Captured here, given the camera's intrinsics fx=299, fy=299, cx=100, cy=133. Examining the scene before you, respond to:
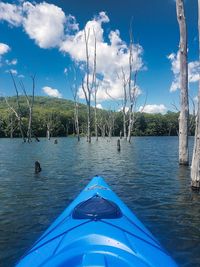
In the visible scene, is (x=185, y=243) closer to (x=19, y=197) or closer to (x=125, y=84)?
(x=19, y=197)

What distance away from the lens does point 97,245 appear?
377cm

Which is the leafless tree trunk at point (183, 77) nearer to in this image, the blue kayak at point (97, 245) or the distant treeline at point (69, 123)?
the blue kayak at point (97, 245)

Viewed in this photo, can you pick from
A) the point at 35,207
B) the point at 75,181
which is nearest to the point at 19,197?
the point at 35,207

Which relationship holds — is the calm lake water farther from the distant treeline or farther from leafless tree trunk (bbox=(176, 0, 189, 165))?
the distant treeline

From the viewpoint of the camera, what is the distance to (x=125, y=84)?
54.1 m

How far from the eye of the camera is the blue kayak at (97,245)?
3.50 meters

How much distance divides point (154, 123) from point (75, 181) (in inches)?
4938

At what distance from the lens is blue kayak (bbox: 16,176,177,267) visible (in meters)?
3.50

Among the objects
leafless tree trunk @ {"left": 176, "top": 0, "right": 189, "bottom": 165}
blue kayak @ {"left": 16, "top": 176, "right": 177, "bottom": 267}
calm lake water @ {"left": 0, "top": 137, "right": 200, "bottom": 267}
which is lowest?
calm lake water @ {"left": 0, "top": 137, "right": 200, "bottom": 267}

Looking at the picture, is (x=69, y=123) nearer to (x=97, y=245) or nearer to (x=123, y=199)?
(x=123, y=199)

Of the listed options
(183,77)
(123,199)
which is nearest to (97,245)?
(123,199)

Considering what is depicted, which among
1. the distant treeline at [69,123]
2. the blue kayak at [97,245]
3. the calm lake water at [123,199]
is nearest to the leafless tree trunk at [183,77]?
the calm lake water at [123,199]

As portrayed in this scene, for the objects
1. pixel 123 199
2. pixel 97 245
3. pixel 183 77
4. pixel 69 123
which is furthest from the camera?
pixel 69 123

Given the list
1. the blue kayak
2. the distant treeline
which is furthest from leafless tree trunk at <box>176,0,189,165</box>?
the distant treeline
